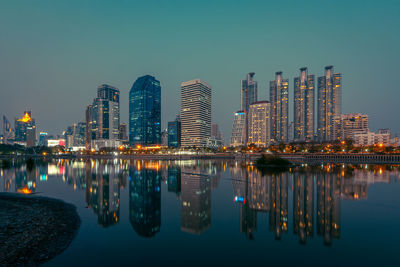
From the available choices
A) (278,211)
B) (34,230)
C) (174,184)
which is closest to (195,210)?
(278,211)

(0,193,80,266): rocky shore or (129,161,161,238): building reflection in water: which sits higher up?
(0,193,80,266): rocky shore

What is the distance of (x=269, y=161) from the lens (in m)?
98.1

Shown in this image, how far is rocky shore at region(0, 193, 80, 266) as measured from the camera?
15180mm

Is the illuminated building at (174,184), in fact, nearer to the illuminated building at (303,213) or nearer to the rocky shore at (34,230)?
the rocky shore at (34,230)

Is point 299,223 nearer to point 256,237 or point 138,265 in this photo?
point 256,237

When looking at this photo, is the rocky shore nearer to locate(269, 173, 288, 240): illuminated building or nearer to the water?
the water

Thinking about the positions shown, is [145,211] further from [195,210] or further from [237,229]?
[237,229]

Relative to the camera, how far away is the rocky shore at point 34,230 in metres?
15.2

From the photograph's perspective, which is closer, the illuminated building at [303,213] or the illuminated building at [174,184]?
the illuminated building at [303,213]

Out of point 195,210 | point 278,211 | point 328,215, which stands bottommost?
point 195,210

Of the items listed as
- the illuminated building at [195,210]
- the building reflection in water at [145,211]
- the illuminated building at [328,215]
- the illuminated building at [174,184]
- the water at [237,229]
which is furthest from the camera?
the illuminated building at [174,184]

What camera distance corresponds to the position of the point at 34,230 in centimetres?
1955

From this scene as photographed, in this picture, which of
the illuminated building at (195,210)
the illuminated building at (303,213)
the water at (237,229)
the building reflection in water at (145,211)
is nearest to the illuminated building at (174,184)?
the illuminated building at (195,210)

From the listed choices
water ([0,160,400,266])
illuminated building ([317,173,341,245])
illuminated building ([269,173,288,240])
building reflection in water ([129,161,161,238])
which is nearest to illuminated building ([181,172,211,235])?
water ([0,160,400,266])
